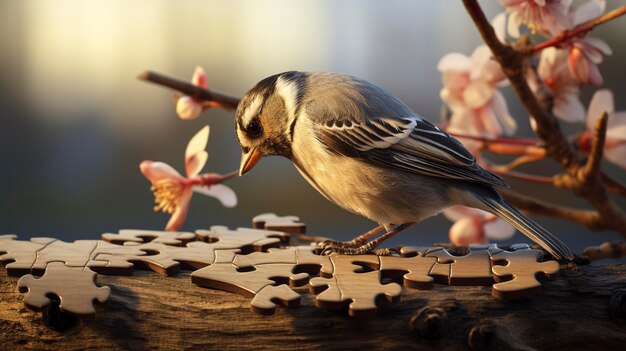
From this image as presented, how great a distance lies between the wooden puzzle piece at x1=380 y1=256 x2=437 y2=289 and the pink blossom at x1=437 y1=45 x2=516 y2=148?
28cm

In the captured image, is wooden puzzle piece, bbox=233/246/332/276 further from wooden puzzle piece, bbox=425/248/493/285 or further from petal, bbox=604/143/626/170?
petal, bbox=604/143/626/170

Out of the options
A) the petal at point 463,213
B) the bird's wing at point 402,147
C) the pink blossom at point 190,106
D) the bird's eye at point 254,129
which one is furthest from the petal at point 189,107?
the petal at point 463,213

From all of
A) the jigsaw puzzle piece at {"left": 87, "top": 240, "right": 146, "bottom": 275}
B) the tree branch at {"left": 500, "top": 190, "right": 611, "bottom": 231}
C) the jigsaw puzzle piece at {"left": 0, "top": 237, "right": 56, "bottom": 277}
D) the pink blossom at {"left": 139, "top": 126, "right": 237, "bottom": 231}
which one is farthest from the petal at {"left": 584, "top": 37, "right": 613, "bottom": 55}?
the jigsaw puzzle piece at {"left": 0, "top": 237, "right": 56, "bottom": 277}

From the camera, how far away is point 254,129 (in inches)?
39.4

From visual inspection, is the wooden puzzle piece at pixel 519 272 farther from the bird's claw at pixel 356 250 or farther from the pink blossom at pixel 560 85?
the pink blossom at pixel 560 85

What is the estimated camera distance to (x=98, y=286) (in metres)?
0.83

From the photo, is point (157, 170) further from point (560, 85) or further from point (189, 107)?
point (560, 85)

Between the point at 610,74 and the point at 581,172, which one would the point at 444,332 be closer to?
the point at 581,172

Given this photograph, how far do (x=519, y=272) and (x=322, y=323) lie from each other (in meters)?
0.24

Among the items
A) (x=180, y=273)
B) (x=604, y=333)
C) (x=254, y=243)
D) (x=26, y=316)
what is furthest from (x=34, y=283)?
(x=604, y=333)

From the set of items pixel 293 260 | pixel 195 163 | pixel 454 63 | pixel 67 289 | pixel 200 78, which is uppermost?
pixel 454 63

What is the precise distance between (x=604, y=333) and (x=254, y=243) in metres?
0.45

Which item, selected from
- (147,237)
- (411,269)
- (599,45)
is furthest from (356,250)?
(599,45)

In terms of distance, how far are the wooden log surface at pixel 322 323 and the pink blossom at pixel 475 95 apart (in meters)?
0.33
